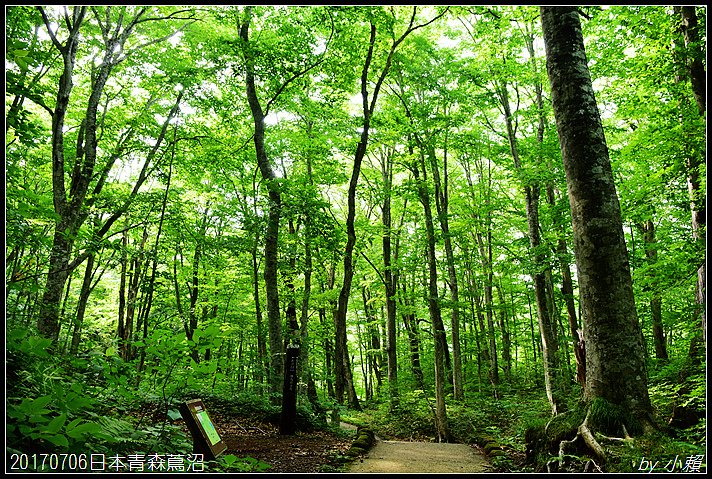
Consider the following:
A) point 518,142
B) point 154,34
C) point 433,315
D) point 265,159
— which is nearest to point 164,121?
point 154,34

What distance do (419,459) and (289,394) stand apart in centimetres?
285

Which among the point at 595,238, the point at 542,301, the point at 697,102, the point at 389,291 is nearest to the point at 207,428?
the point at 595,238

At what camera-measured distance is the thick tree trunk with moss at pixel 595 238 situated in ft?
14.2

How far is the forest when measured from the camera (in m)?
4.16

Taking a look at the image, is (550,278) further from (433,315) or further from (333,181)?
(333,181)

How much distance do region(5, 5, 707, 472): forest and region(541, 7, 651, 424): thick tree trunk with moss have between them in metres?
0.02

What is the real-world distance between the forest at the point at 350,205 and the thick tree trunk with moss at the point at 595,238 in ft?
0.08

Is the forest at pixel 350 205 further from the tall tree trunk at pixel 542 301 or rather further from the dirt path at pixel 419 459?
the dirt path at pixel 419 459

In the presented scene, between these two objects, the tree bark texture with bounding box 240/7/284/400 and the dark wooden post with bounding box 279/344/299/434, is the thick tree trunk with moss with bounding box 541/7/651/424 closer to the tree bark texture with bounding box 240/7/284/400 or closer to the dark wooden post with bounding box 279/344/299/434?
the dark wooden post with bounding box 279/344/299/434

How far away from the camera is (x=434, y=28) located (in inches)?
593

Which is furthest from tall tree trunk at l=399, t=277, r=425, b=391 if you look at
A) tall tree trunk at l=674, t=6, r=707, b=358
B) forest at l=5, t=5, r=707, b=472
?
tall tree trunk at l=674, t=6, r=707, b=358

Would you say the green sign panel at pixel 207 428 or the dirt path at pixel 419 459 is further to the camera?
the dirt path at pixel 419 459

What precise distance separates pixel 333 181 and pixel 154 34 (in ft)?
23.1

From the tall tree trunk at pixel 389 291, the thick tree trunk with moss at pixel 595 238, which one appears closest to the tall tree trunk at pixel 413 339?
the tall tree trunk at pixel 389 291
